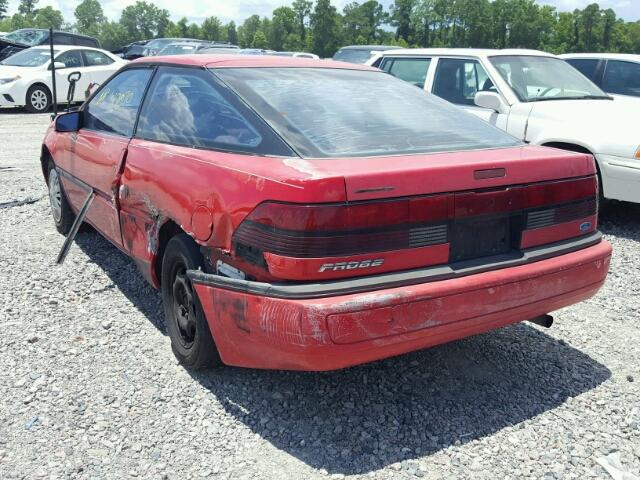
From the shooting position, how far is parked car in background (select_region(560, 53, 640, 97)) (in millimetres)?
8641

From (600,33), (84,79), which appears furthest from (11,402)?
(600,33)

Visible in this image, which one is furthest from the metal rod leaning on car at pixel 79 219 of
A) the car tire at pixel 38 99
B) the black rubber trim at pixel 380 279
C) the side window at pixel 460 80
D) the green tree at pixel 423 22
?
the green tree at pixel 423 22

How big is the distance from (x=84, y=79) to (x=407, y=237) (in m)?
15.2

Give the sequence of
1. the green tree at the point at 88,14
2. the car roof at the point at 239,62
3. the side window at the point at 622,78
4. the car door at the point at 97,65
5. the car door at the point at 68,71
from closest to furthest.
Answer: the car roof at the point at 239,62
the side window at the point at 622,78
the car door at the point at 68,71
the car door at the point at 97,65
the green tree at the point at 88,14

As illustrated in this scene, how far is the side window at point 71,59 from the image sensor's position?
16031mm

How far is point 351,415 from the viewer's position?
10.4 feet

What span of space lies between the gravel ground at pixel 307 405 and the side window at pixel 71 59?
12972 millimetres

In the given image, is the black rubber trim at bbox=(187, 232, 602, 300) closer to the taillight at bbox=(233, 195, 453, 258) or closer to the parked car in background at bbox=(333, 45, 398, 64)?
the taillight at bbox=(233, 195, 453, 258)

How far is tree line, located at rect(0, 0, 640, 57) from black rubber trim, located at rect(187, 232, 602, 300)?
9222 centimetres

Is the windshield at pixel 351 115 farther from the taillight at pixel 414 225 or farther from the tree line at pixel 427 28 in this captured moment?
the tree line at pixel 427 28

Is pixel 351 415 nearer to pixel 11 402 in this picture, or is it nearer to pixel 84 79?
pixel 11 402

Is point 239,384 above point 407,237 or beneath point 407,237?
beneath

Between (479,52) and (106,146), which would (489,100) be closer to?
(479,52)

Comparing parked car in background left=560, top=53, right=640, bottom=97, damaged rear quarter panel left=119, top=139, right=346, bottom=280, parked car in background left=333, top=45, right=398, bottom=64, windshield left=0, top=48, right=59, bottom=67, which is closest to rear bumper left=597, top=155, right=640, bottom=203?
parked car in background left=560, top=53, right=640, bottom=97
